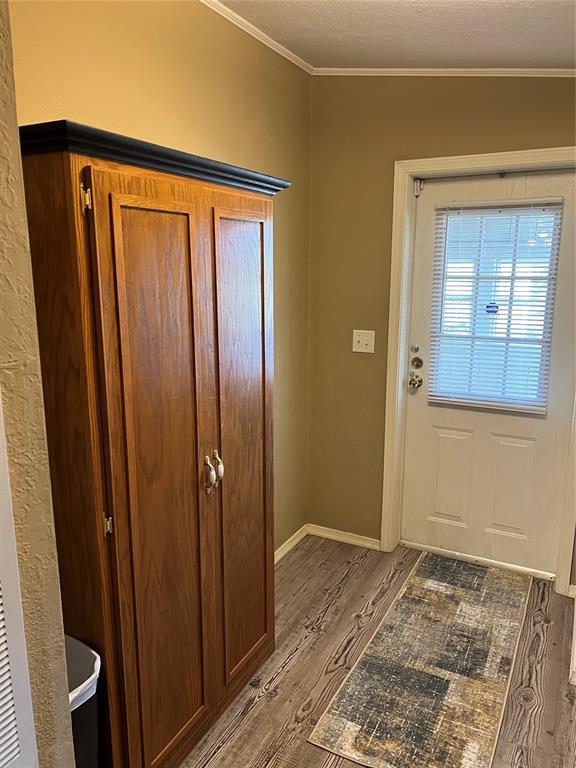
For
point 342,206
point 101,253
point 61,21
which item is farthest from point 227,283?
point 342,206

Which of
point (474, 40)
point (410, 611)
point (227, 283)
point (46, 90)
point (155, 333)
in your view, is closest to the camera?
point (155, 333)

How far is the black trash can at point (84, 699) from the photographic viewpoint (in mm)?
1360

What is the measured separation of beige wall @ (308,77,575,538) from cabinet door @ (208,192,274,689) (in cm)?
109

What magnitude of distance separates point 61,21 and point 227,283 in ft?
2.76

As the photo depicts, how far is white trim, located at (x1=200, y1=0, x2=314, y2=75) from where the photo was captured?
6.97 feet

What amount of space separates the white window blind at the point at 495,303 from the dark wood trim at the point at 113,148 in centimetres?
152

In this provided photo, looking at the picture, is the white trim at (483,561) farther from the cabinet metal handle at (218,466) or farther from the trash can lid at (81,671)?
the trash can lid at (81,671)

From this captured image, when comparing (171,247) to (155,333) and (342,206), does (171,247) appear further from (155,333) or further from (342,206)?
(342,206)

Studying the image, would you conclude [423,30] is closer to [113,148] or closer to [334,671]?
[113,148]

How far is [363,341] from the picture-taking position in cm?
298

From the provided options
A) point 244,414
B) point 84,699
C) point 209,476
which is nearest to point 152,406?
point 209,476

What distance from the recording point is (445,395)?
9.71 ft

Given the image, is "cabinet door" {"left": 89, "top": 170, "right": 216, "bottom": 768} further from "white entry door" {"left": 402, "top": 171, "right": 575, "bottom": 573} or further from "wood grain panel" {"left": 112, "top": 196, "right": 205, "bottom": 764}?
"white entry door" {"left": 402, "top": 171, "right": 575, "bottom": 573}

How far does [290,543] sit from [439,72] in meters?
2.49
